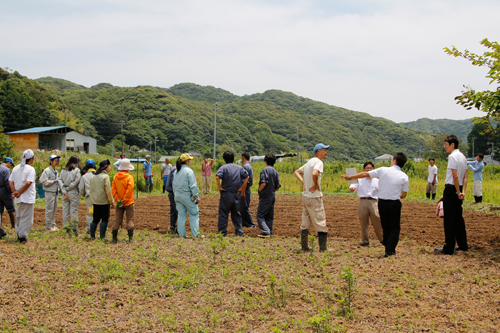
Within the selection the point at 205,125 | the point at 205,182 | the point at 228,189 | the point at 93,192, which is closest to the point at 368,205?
A: the point at 228,189

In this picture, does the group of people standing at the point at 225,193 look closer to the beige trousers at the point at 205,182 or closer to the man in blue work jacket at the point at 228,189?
the man in blue work jacket at the point at 228,189

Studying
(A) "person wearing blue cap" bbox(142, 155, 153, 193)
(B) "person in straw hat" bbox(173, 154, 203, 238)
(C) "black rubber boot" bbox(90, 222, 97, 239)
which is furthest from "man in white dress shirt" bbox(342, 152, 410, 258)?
(A) "person wearing blue cap" bbox(142, 155, 153, 193)

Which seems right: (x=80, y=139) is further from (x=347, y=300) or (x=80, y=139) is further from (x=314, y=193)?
(x=347, y=300)

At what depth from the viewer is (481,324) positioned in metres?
4.05

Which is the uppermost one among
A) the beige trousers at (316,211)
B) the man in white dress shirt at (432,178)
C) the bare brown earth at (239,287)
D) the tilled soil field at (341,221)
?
the man in white dress shirt at (432,178)

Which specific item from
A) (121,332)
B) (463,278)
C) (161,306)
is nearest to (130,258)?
(161,306)

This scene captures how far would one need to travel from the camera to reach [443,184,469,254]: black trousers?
21.2ft

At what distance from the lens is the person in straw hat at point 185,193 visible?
8383mm

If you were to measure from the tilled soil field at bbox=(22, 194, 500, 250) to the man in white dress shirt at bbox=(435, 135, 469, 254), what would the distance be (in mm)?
979

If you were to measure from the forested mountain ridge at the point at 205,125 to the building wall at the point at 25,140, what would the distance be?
16093mm

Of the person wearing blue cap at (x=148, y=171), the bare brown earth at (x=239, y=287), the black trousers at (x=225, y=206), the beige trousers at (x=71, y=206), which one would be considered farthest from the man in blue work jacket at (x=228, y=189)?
the person wearing blue cap at (x=148, y=171)

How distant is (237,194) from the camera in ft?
28.6

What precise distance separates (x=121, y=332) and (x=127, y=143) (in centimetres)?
9247

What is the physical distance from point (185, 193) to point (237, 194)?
1117mm
